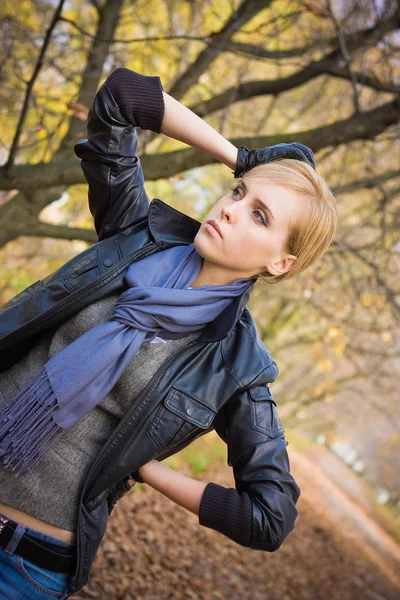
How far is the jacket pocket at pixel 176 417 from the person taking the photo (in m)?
1.97

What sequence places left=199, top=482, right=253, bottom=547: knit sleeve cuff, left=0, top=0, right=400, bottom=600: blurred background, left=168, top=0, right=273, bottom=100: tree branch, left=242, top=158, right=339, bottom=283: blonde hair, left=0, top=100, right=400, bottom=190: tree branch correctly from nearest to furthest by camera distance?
1. left=199, top=482, right=253, bottom=547: knit sleeve cuff
2. left=242, top=158, right=339, bottom=283: blonde hair
3. left=0, top=100, right=400, bottom=190: tree branch
4. left=0, top=0, right=400, bottom=600: blurred background
5. left=168, top=0, right=273, bottom=100: tree branch

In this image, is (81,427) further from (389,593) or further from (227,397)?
(389,593)

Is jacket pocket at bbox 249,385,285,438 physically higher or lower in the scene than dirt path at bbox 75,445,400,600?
higher

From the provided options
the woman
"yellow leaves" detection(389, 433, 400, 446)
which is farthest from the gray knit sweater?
"yellow leaves" detection(389, 433, 400, 446)

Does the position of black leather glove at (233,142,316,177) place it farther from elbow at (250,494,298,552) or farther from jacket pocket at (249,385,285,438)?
elbow at (250,494,298,552)

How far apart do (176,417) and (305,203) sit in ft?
2.83

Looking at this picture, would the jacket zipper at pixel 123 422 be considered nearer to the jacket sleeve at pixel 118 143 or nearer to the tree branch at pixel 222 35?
the jacket sleeve at pixel 118 143

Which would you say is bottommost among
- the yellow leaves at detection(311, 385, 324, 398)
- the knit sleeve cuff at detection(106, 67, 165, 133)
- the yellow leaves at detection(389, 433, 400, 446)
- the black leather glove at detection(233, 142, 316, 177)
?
the yellow leaves at detection(389, 433, 400, 446)

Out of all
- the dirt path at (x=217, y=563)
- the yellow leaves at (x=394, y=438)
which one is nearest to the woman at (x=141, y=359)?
the dirt path at (x=217, y=563)

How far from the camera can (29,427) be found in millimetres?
1881

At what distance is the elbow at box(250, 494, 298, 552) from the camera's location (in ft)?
5.96

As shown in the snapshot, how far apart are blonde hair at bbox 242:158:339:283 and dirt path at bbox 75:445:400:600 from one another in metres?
3.69

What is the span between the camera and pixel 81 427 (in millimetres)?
1997

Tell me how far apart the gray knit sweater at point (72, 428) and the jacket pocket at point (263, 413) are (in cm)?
31
